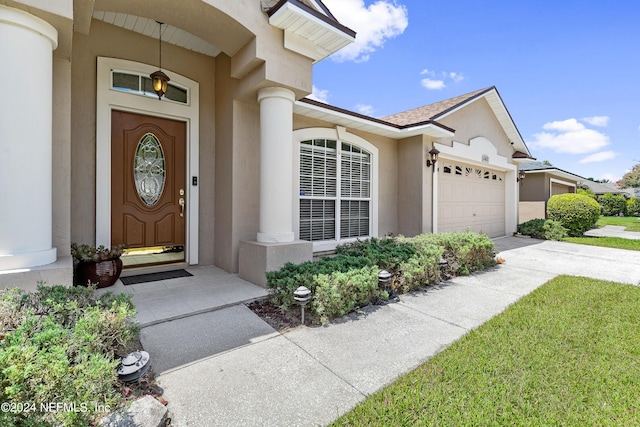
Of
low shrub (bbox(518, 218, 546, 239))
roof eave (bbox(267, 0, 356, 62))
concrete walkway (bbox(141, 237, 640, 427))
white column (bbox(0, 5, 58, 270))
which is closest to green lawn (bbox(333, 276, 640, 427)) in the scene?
concrete walkway (bbox(141, 237, 640, 427))

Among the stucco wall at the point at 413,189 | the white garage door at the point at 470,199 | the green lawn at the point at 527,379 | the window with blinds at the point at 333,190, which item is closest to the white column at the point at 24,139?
the green lawn at the point at 527,379

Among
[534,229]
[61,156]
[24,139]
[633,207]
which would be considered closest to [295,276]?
[24,139]

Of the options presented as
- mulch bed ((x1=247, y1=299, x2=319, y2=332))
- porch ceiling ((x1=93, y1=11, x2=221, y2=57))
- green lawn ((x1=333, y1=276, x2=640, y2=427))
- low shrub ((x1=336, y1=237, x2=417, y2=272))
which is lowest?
green lawn ((x1=333, y1=276, x2=640, y2=427))

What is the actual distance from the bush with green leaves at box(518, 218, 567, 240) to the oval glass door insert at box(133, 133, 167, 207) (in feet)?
40.9

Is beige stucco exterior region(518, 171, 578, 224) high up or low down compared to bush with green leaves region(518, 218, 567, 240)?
up

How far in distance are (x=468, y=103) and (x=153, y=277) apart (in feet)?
32.4

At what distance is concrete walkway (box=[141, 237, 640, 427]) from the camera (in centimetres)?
208

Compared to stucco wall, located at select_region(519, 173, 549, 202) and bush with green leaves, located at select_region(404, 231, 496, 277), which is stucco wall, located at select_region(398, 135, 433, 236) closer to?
bush with green leaves, located at select_region(404, 231, 496, 277)

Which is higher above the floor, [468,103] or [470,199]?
[468,103]

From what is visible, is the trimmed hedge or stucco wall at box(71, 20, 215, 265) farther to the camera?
stucco wall at box(71, 20, 215, 265)

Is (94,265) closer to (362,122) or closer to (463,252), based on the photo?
(362,122)

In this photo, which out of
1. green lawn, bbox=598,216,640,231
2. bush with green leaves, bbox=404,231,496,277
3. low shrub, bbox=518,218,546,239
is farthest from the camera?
green lawn, bbox=598,216,640,231

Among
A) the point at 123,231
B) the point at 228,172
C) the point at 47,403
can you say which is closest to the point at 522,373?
the point at 47,403

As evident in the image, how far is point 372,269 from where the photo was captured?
4277 mm
